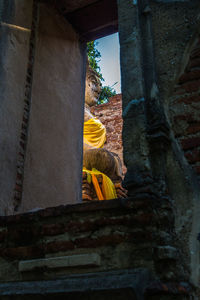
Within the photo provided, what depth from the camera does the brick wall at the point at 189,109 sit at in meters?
1.98

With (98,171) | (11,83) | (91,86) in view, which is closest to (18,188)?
(11,83)

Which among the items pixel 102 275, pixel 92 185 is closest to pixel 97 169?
pixel 92 185

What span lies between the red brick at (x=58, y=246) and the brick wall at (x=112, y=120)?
32.1 feet

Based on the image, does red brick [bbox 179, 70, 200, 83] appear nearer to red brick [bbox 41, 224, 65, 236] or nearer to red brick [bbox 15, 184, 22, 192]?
red brick [bbox 41, 224, 65, 236]

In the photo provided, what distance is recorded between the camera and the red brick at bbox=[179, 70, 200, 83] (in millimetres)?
2121

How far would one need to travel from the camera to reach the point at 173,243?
176 cm

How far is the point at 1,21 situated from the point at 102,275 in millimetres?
2809

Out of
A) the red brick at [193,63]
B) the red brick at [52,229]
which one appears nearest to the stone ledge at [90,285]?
the red brick at [52,229]

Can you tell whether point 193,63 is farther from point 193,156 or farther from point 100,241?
point 100,241

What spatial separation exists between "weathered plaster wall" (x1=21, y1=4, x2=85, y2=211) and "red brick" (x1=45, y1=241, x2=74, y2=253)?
1.37 meters

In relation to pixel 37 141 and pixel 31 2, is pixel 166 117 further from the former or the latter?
pixel 31 2

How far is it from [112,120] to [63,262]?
10.7 meters

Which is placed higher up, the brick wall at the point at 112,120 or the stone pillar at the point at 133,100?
the brick wall at the point at 112,120

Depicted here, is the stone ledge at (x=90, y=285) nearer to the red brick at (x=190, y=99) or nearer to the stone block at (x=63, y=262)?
the stone block at (x=63, y=262)
